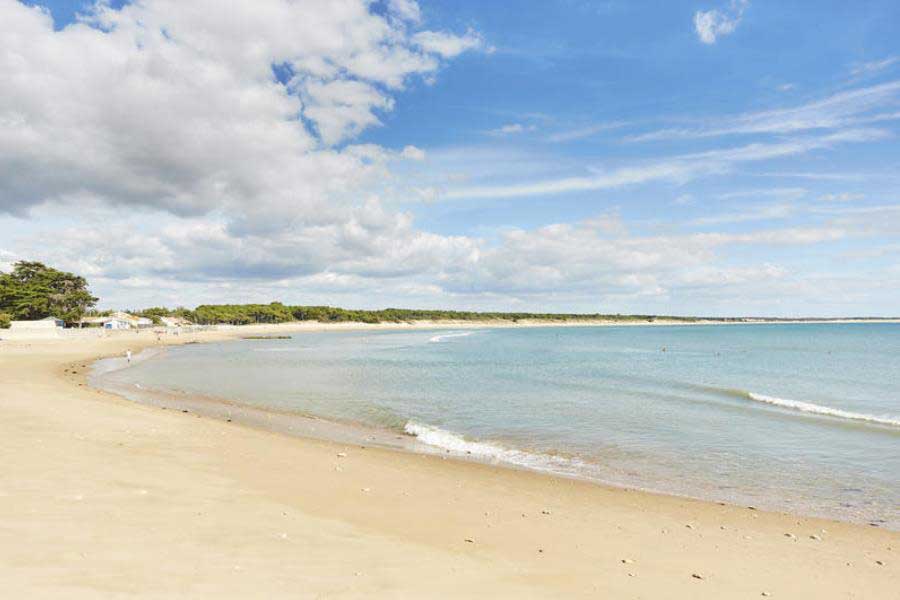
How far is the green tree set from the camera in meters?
82.2

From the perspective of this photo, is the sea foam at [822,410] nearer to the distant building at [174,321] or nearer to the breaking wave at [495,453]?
the breaking wave at [495,453]

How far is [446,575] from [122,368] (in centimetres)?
4252

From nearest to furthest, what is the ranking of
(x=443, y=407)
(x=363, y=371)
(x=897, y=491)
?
(x=897, y=491) → (x=443, y=407) → (x=363, y=371)

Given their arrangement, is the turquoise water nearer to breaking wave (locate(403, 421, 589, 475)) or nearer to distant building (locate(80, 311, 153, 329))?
breaking wave (locate(403, 421, 589, 475))

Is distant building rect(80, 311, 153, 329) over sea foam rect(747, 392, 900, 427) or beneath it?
over

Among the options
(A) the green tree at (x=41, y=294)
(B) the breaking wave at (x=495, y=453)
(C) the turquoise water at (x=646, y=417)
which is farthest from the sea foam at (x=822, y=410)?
(A) the green tree at (x=41, y=294)

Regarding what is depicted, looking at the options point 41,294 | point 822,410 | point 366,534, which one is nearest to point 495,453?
point 366,534

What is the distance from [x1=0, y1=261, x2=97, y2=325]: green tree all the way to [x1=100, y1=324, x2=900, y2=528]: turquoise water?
55.8 meters

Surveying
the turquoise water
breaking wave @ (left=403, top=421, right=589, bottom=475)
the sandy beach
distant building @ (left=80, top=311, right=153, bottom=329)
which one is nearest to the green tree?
distant building @ (left=80, top=311, right=153, bottom=329)

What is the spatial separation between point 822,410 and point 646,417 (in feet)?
29.5

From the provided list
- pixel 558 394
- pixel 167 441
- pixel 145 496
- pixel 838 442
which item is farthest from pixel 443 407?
pixel 145 496

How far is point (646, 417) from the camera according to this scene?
870 inches

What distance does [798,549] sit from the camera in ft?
28.4

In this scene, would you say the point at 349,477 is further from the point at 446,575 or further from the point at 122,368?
the point at 122,368
